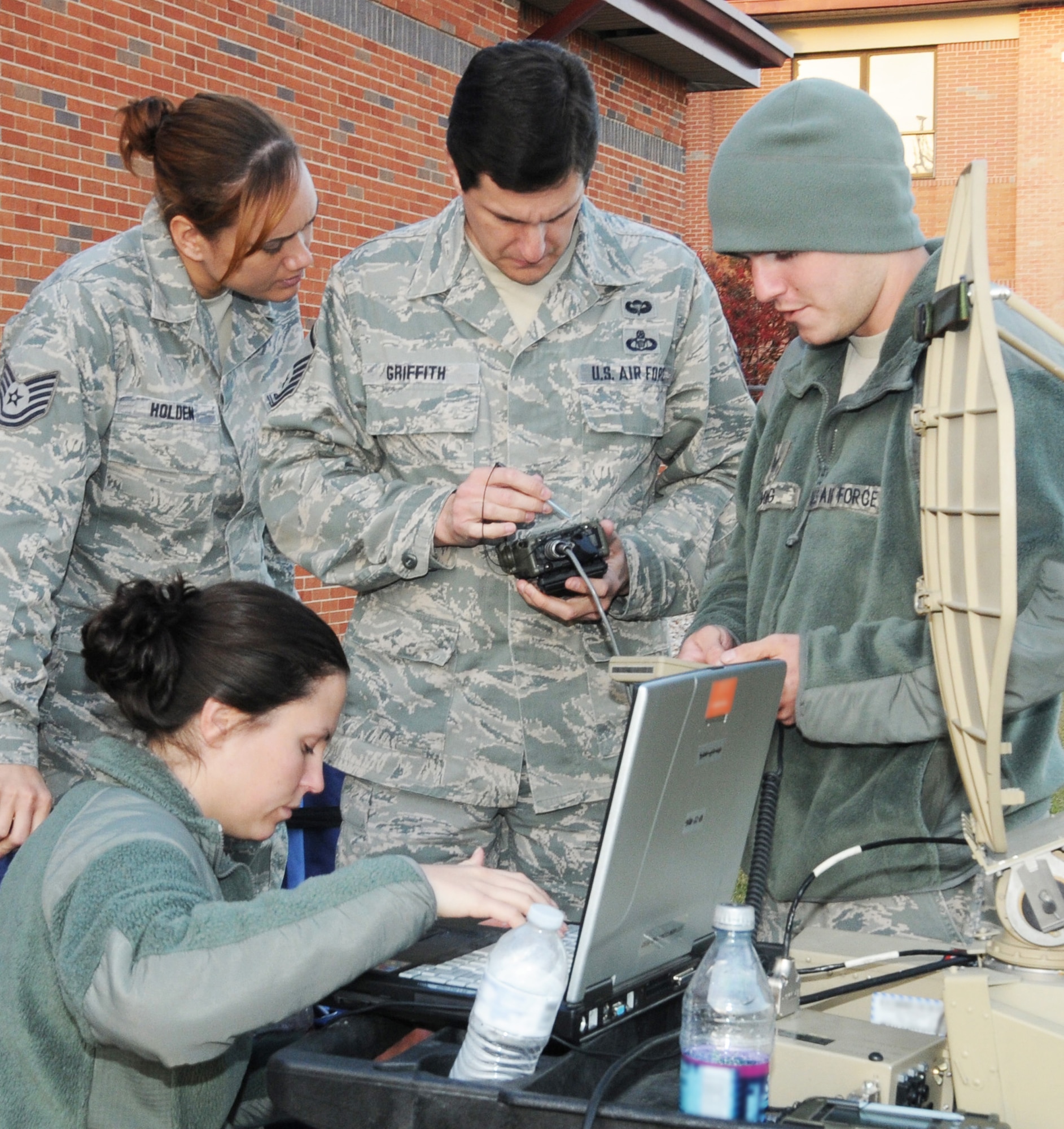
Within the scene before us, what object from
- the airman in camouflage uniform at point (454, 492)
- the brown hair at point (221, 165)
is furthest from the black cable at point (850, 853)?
the brown hair at point (221, 165)

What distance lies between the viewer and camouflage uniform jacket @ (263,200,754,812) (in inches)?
97.2

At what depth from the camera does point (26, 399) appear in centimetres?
251

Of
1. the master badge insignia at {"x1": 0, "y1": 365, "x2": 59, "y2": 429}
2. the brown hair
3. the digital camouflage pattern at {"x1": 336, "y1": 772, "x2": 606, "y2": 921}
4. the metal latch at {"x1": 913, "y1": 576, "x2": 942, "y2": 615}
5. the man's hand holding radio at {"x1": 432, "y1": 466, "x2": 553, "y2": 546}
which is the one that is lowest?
the digital camouflage pattern at {"x1": 336, "y1": 772, "x2": 606, "y2": 921}

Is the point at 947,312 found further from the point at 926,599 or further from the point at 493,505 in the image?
the point at 493,505

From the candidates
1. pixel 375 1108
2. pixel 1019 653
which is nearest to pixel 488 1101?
pixel 375 1108

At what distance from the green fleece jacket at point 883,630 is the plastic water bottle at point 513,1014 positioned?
61 centimetres

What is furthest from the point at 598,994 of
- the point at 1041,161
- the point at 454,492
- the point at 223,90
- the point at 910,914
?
the point at 1041,161

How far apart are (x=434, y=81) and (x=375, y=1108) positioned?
8789mm

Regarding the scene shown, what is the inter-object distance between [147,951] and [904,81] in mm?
19201

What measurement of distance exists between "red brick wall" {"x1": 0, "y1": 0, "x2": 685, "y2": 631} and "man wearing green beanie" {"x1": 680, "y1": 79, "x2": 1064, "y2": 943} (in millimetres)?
5158

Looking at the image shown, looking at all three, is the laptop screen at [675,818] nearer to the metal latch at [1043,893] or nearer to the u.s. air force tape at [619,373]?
the metal latch at [1043,893]

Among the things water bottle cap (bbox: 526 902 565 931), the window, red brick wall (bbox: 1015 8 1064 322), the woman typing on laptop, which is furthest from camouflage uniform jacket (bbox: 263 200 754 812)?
the window

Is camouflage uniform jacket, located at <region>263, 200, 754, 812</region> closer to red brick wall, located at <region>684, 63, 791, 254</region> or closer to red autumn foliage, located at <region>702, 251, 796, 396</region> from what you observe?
red autumn foliage, located at <region>702, 251, 796, 396</region>

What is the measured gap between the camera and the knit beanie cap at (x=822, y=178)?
193 cm
